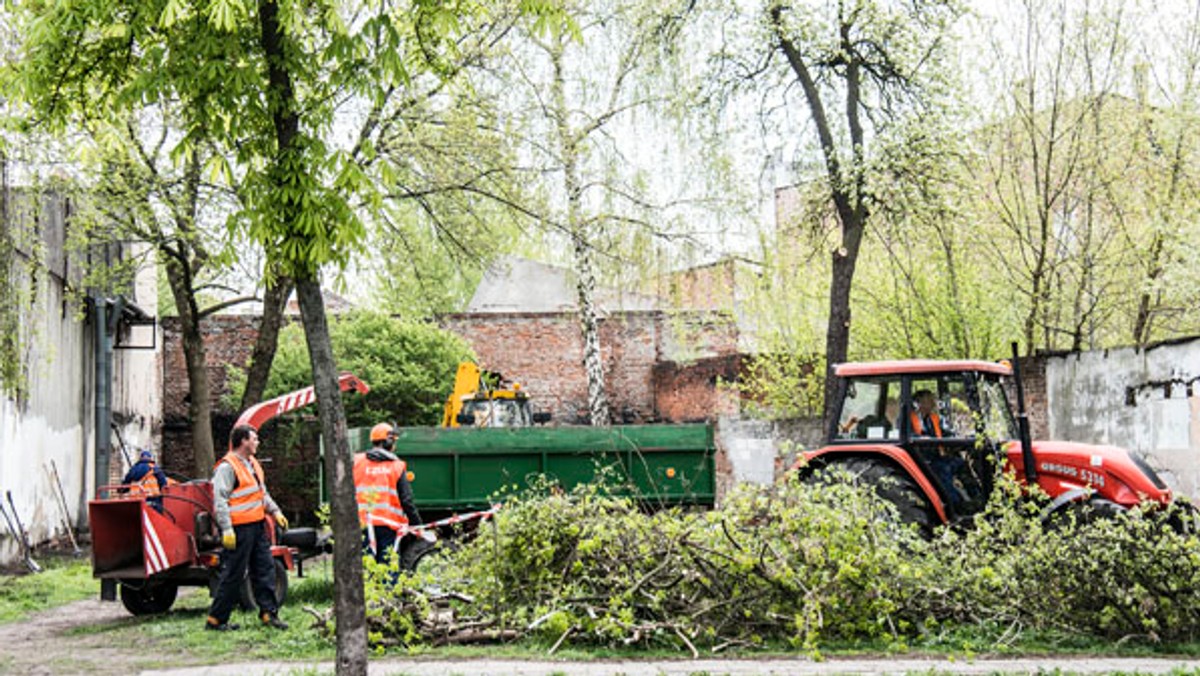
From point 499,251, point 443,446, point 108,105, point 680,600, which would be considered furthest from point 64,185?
point 680,600

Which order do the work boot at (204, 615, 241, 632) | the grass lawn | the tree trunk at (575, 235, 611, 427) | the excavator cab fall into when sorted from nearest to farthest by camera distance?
1. the work boot at (204, 615, 241, 632)
2. the grass lawn
3. the excavator cab
4. the tree trunk at (575, 235, 611, 427)

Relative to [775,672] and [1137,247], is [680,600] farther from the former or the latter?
[1137,247]

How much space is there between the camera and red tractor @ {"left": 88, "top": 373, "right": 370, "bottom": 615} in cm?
1277

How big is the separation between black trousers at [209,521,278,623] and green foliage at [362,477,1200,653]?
6.81ft

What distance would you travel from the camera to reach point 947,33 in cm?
1869

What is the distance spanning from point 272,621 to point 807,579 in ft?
15.9

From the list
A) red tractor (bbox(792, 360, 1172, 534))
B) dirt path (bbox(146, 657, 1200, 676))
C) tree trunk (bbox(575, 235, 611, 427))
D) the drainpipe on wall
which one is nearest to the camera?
dirt path (bbox(146, 657, 1200, 676))

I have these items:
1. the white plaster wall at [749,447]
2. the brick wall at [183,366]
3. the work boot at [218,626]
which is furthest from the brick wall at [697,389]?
the work boot at [218,626]

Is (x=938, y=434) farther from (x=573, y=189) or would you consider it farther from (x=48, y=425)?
(x=48, y=425)

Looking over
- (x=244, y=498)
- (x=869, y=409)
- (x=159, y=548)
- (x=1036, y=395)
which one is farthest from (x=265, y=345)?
(x=1036, y=395)

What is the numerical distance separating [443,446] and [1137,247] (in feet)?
37.6

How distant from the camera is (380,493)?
40.1 feet

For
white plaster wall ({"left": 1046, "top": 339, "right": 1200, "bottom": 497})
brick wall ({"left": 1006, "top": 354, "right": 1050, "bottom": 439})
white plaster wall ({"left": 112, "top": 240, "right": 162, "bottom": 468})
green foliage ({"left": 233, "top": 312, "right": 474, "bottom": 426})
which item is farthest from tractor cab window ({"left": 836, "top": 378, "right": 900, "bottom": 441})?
white plaster wall ({"left": 112, "top": 240, "right": 162, "bottom": 468})

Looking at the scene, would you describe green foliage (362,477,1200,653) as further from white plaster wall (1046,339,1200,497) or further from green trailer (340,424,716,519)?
white plaster wall (1046,339,1200,497)
